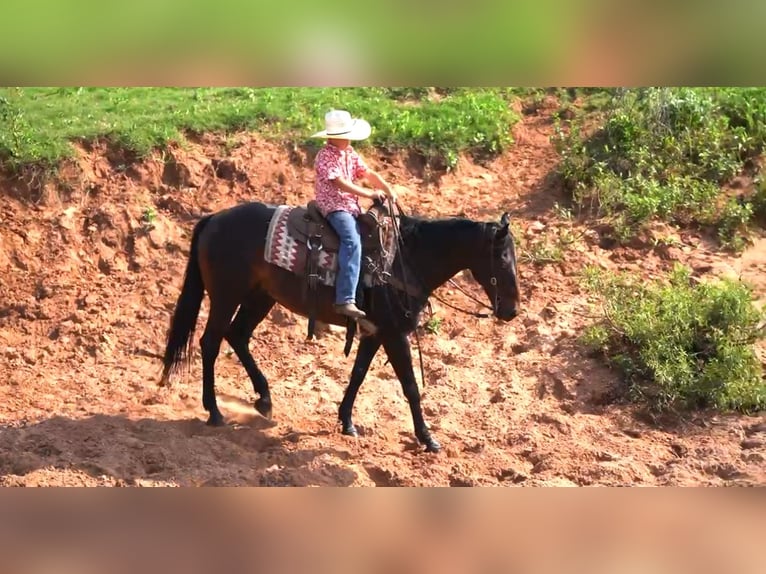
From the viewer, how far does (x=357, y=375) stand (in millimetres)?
7648

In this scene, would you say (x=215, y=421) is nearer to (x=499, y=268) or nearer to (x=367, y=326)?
(x=367, y=326)

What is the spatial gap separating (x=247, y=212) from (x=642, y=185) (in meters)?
5.20

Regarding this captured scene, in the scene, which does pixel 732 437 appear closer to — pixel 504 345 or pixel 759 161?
pixel 504 345

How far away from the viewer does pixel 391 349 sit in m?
7.34

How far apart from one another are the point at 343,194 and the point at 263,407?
207cm

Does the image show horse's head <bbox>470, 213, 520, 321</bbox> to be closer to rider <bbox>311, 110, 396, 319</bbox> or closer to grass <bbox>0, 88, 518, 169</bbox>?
rider <bbox>311, 110, 396, 319</bbox>

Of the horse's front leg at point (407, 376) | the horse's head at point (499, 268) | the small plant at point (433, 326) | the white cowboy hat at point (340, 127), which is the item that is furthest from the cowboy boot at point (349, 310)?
the small plant at point (433, 326)

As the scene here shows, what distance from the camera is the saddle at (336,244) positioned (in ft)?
23.5

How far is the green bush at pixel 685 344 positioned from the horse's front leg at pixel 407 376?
2.15m

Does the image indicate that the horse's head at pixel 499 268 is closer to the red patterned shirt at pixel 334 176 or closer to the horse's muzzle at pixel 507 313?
the horse's muzzle at pixel 507 313

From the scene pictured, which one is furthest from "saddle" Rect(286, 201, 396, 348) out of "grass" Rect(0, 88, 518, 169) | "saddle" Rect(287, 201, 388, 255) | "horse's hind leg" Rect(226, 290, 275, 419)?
"grass" Rect(0, 88, 518, 169)

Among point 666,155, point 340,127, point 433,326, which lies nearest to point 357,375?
point 433,326

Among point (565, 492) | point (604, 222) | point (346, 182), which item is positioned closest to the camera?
point (565, 492)
